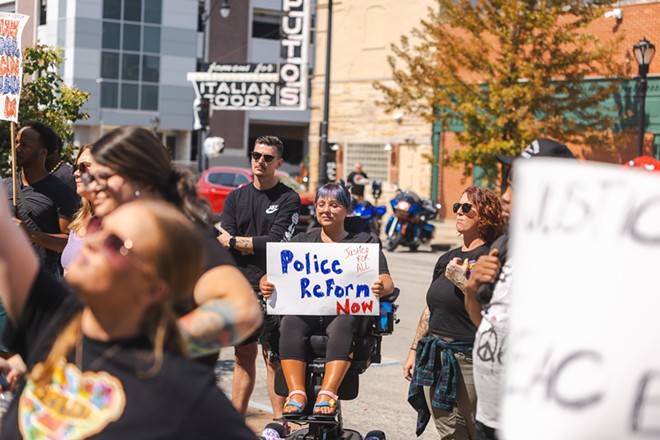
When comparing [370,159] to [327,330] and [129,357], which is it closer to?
[327,330]

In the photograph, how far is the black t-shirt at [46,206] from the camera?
6.28 metres

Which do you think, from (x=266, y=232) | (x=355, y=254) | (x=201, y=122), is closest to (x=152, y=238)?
(x=355, y=254)

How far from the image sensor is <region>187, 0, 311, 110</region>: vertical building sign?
106ft

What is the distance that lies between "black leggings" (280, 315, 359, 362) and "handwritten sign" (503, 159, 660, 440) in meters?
3.62

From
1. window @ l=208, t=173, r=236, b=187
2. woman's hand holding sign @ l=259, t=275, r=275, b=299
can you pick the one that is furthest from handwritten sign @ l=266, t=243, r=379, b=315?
window @ l=208, t=173, r=236, b=187

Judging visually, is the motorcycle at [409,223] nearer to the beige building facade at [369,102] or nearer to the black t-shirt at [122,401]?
the beige building facade at [369,102]

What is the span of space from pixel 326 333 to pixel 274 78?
2713 cm

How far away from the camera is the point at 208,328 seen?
2.83 m

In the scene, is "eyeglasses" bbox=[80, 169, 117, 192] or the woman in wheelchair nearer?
"eyeglasses" bbox=[80, 169, 117, 192]

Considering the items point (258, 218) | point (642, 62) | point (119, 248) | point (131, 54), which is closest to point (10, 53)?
point (258, 218)

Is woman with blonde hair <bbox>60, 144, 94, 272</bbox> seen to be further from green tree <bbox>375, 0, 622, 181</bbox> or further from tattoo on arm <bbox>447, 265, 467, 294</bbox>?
green tree <bbox>375, 0, 622, 181</bbox>

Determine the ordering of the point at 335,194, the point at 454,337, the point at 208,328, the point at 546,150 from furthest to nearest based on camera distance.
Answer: the point at 335,194 < the point at 454,337 < the point at 546,150 < the point at 208,328

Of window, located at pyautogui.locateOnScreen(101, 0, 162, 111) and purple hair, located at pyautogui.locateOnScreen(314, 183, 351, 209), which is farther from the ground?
window, located at pyautogui.locateOnScreen(101, 0, 162, 111)

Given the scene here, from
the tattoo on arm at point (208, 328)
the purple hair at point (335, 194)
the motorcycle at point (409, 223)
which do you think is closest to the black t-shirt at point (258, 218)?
the purple hair at point (335, 194)
